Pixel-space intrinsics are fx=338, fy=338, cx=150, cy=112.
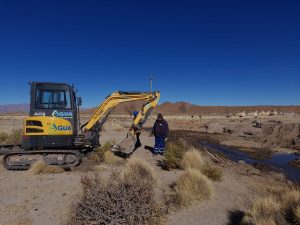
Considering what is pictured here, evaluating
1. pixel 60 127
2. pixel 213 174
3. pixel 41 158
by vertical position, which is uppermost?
pixel 60 127

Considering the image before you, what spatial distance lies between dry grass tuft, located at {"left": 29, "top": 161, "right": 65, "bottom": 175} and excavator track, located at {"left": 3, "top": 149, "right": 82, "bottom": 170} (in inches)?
23.0

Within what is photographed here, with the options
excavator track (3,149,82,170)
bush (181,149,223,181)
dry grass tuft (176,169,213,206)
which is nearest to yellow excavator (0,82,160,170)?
excavator track (3,149,82,170)

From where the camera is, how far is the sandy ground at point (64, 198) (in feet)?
25.5

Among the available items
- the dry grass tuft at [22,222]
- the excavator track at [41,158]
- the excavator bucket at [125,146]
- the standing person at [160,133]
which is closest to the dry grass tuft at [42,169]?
the excavator track at [41,158]

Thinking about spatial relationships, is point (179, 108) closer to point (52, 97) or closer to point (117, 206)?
point (52, 97)

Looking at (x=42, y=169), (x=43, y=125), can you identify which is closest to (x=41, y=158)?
(x=42, y=169)

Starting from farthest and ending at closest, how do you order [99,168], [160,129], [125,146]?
[160,129]
[125,146]
[99,168]

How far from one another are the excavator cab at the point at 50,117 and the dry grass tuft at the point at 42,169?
3.14 feet

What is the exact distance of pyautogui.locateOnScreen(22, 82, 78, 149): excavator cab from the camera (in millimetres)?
12797

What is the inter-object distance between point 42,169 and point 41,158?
1101 mm

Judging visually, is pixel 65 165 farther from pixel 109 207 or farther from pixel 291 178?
pixel 291 178

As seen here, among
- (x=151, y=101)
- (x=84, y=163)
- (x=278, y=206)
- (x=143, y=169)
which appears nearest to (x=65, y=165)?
(x=84, y=163)

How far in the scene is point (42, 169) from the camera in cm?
1221

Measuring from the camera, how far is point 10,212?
26.2ft
